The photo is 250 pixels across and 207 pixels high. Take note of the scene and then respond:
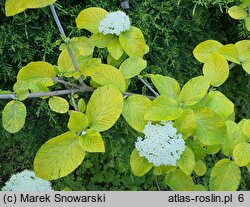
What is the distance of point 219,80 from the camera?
2.90 feet

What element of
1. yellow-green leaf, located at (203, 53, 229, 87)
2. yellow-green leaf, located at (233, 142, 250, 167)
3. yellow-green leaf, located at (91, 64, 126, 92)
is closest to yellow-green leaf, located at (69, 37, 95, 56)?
yellow-green leaf, located at (91, 64, 126, 92)

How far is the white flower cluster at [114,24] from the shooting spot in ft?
3.01

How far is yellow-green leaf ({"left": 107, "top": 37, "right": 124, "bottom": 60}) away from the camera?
95 cm

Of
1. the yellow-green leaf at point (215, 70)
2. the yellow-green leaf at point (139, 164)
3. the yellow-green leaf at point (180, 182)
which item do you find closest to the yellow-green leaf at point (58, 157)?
the yellow-green leaf at point (139, 164)

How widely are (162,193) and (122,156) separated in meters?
0.74

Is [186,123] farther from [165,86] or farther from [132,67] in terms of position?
[132,67]

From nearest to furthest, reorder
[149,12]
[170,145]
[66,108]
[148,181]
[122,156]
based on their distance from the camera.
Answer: [170,145] → [66,108] → [149,12] → [122,156] → [148,181]

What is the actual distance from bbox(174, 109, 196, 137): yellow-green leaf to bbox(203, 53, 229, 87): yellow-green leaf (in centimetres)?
15

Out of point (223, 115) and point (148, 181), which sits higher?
point (223, 115)

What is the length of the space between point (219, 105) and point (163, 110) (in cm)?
16

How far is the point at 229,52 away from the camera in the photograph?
3.18 ft

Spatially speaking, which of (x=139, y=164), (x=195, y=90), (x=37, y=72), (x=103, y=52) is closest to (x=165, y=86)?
(x=195, y=90)

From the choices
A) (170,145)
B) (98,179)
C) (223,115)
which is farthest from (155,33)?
(98,179)

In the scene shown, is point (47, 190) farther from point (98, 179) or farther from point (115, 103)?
point (98, 179)
